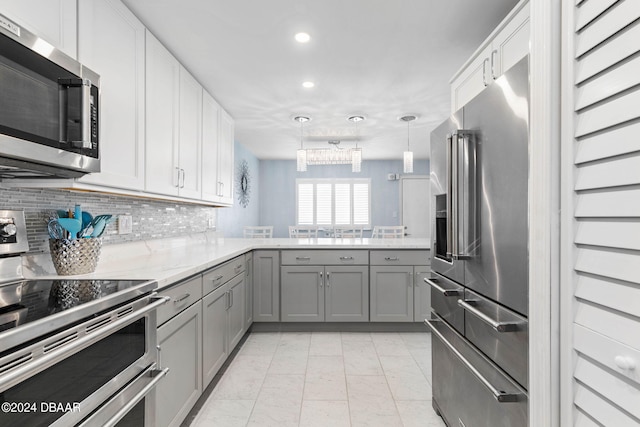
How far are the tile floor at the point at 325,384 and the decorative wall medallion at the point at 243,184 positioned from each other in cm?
319

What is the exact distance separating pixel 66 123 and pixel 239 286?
6.17ft

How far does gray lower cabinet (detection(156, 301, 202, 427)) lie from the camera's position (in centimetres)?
155

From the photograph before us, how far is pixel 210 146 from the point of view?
3.24m

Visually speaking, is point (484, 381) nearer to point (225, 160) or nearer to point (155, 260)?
point (155, 260)

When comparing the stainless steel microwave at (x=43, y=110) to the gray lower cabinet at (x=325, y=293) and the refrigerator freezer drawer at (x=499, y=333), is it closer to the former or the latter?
the refrigerator freezer drawer at (x=499, y=333)

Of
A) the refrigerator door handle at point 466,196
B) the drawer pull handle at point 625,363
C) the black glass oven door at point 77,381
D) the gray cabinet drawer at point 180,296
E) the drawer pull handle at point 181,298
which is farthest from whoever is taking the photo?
the drawer pull handle at point 181,298

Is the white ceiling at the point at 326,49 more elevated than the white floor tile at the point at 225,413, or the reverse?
the white ceiling at the point at 326,49

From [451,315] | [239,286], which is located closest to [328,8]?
[451,315]

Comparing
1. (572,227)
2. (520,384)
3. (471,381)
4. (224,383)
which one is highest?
(572,227)

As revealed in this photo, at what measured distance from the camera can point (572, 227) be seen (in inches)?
34.9

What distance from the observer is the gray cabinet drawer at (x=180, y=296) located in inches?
60.9

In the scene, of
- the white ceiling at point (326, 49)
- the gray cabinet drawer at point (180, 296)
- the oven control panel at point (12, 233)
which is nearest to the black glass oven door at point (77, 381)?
the gray cabinet drawer at point (180, 296)

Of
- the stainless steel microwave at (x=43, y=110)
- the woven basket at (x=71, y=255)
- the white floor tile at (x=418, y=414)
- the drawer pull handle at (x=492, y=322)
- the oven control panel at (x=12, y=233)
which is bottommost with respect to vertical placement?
the white floor tile at (x=418, y=414)

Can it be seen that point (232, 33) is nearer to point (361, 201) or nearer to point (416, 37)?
point (416, 37)
